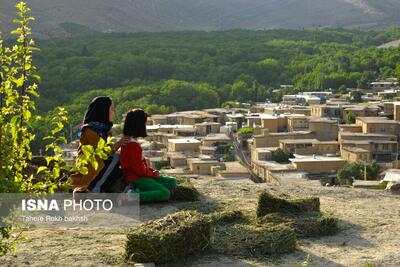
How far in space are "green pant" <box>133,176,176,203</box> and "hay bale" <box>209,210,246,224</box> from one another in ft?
2.21

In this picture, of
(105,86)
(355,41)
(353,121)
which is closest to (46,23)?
(355,41)

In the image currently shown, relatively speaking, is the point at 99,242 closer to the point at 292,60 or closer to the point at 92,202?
the point at 92,202

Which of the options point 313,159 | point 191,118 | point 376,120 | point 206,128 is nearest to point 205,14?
point 191,118

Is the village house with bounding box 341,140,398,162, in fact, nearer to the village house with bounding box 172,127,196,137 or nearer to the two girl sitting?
the village house with bounding box 172,127,196,137

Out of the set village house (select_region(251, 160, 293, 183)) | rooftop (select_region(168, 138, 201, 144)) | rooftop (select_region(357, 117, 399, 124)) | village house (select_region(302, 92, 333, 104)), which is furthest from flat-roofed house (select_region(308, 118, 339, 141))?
village house (select_region(302, 92, 333, 104))

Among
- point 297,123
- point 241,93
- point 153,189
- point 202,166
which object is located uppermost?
point 241,93

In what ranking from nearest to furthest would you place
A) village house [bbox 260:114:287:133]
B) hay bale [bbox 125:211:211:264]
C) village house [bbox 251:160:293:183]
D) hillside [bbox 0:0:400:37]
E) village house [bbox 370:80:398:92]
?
hay bale [bbox 125:211:211:264] < village house [bbox 251:160:293:183] < village house [bbox 260:114:287:133] < village house [bbox 370:80:398:92] < hillside [bbox 0:0:400:37]

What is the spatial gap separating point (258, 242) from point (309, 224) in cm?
68

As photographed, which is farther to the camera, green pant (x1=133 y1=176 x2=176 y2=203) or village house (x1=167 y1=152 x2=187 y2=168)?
village house (x1=167 y1=152 x2=187 y2=168)

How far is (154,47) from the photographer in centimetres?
6931

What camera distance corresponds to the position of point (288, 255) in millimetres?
4961

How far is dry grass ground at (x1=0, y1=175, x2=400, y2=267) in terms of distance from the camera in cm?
477

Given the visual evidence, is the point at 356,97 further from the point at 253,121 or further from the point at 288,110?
the point at 253,121

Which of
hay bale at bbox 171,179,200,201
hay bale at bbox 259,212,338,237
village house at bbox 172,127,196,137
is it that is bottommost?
village house at bbox 172,127,196,137
